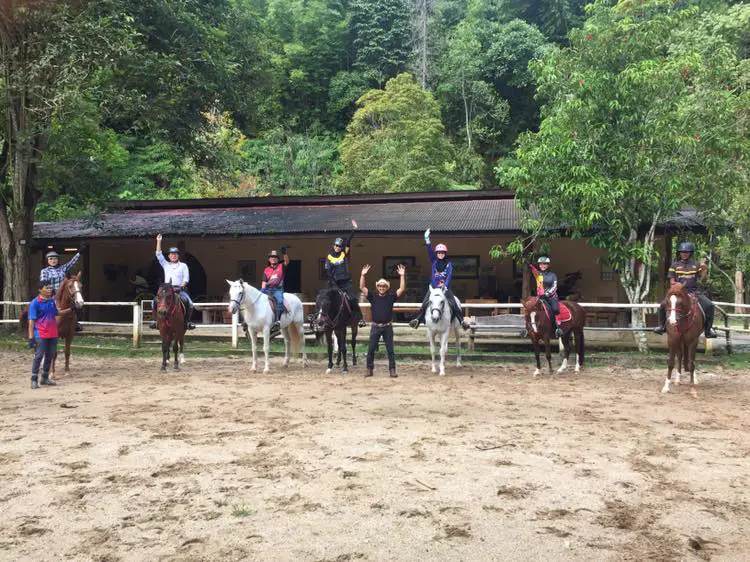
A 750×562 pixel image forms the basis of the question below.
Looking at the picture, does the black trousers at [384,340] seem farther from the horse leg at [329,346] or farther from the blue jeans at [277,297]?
the blue jeans at [277,297]

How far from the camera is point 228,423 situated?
702 centimetres

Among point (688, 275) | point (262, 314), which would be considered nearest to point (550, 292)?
point (688, 275)

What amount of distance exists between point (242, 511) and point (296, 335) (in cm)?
817

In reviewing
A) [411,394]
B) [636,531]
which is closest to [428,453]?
[636,531]

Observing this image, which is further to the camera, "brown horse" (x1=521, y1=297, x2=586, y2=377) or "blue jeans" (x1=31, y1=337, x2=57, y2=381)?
"brown horse" (x1=521, y1=297, x2=586, y2=377)

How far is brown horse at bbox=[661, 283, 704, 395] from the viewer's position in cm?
898

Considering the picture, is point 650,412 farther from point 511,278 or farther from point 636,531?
point 511,278

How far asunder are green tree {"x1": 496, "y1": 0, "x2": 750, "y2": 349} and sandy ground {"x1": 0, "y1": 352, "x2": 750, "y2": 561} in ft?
15.5

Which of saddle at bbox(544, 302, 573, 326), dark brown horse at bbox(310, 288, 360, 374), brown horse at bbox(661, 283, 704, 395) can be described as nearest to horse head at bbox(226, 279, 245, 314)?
dark brown horse at bbox(310, 288, 360, 374)

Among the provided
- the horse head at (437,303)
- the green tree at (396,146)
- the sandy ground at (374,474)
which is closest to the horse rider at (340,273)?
the horse head at (437,303)

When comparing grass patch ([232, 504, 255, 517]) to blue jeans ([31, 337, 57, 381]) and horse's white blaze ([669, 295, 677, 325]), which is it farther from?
horse's white blaze ([669, 295, 677, 325])

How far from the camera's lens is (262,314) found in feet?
37.2

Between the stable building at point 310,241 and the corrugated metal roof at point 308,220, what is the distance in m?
0.03

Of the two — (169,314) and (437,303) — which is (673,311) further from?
(169,314)
